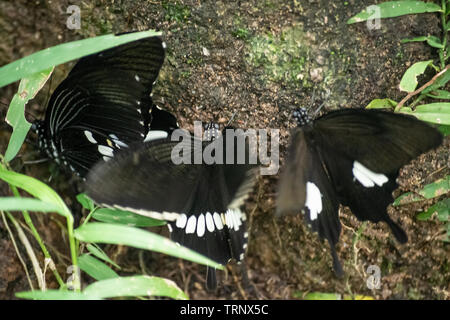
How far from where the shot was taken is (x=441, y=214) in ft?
6.53

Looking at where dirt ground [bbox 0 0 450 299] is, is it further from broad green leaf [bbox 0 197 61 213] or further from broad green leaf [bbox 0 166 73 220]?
broad green leaf [bbox 0 197 61 213]

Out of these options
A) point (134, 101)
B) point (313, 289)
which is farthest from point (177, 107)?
point (313, 289)

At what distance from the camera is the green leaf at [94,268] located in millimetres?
1711

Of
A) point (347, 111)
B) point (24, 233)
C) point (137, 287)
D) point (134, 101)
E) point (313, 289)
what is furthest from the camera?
point (313, 289)

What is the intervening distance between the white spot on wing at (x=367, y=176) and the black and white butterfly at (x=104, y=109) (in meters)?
0.66

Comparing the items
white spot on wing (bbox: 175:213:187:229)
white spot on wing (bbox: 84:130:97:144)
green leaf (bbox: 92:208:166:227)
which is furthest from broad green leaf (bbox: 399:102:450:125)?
white spot on wing (bbox: 84:130:97:144)

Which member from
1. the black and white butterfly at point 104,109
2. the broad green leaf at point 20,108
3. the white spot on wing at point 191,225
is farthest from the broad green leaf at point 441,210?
the broad green leaf at point 20,108

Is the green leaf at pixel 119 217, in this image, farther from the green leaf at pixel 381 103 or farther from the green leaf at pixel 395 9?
the green leaf at pixel 395 9

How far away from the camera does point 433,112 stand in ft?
5.82

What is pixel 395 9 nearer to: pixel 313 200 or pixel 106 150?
pixel 313 200

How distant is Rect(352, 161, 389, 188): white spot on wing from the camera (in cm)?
167

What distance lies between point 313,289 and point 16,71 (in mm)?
1521

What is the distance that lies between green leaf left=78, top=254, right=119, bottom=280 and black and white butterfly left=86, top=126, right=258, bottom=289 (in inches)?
10.1

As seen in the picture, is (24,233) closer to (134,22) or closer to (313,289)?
(134,22)
